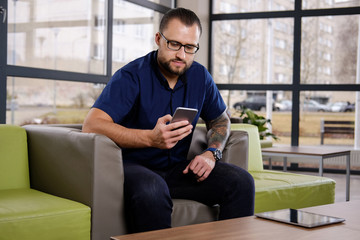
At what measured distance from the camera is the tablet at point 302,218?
4.68ft

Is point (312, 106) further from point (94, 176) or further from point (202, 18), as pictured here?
point (94, 176)

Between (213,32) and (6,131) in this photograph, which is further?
(213,32)

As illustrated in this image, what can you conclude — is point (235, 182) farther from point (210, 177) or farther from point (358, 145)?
point (358, 145)

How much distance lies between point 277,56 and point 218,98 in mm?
4508

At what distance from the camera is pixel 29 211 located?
5.65 feet

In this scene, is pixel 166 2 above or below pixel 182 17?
above

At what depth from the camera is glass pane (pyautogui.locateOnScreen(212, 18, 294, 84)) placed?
6602 mm

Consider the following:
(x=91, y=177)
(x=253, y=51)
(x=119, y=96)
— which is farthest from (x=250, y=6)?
(x=91, y=177)

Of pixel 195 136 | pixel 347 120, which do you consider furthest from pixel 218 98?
Result: pixel 347 120

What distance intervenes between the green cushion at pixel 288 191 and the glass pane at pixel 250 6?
410 cm

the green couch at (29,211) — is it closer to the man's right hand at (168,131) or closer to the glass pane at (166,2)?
the man's right hand at (168,131)

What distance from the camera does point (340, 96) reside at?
6383 mm

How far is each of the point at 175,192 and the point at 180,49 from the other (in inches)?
24.6

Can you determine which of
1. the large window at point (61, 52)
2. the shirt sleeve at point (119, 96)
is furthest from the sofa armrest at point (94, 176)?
the large window at point (61, 52)
